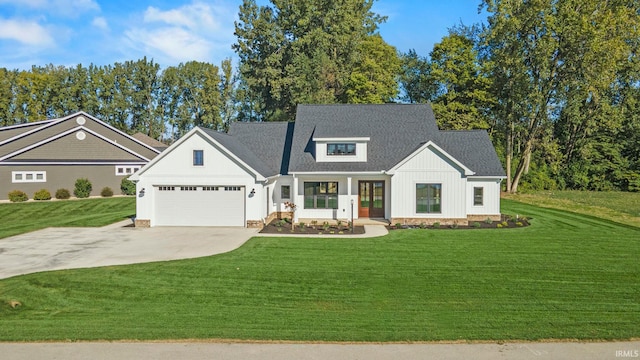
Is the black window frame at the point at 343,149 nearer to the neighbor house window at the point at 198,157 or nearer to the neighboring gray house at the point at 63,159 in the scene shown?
the neighbor house window at the point at 198,157

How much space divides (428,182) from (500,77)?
67.7 ft

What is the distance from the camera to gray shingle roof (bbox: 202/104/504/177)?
2252cm

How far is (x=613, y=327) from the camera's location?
8.40m

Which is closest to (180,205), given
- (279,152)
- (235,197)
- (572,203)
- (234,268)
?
(235,197)

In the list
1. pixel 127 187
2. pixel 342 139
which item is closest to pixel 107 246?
pixel 342 139

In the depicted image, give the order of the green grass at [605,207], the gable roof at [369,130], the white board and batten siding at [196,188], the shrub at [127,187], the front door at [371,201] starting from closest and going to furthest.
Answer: the white board and batten siding at [196,188], the gable roof at [369,130], the front door at [371,201], the green grass at [605,207], the shrub at [127,187]

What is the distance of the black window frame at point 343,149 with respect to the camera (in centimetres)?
2283

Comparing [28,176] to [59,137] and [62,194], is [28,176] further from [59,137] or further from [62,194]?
[59,137]

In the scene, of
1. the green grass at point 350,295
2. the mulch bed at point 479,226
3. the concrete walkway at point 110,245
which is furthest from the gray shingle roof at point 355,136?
the green grass at point 350,295

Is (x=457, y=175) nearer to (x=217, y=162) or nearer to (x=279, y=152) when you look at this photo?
(x=279, y=152)

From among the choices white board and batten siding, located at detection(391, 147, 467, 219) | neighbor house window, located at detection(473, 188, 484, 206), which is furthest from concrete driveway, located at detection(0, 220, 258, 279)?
neighbor house window, located at detection(473, 188, 484, 206)

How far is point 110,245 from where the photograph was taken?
1653 cm

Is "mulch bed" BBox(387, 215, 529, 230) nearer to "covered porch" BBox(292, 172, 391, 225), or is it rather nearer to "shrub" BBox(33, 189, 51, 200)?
"covered porch" BBox(292, 172, 391, 225)

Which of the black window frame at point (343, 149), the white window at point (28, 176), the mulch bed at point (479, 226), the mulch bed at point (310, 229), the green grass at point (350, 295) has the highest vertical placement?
the black window frame at point (343, 149)
